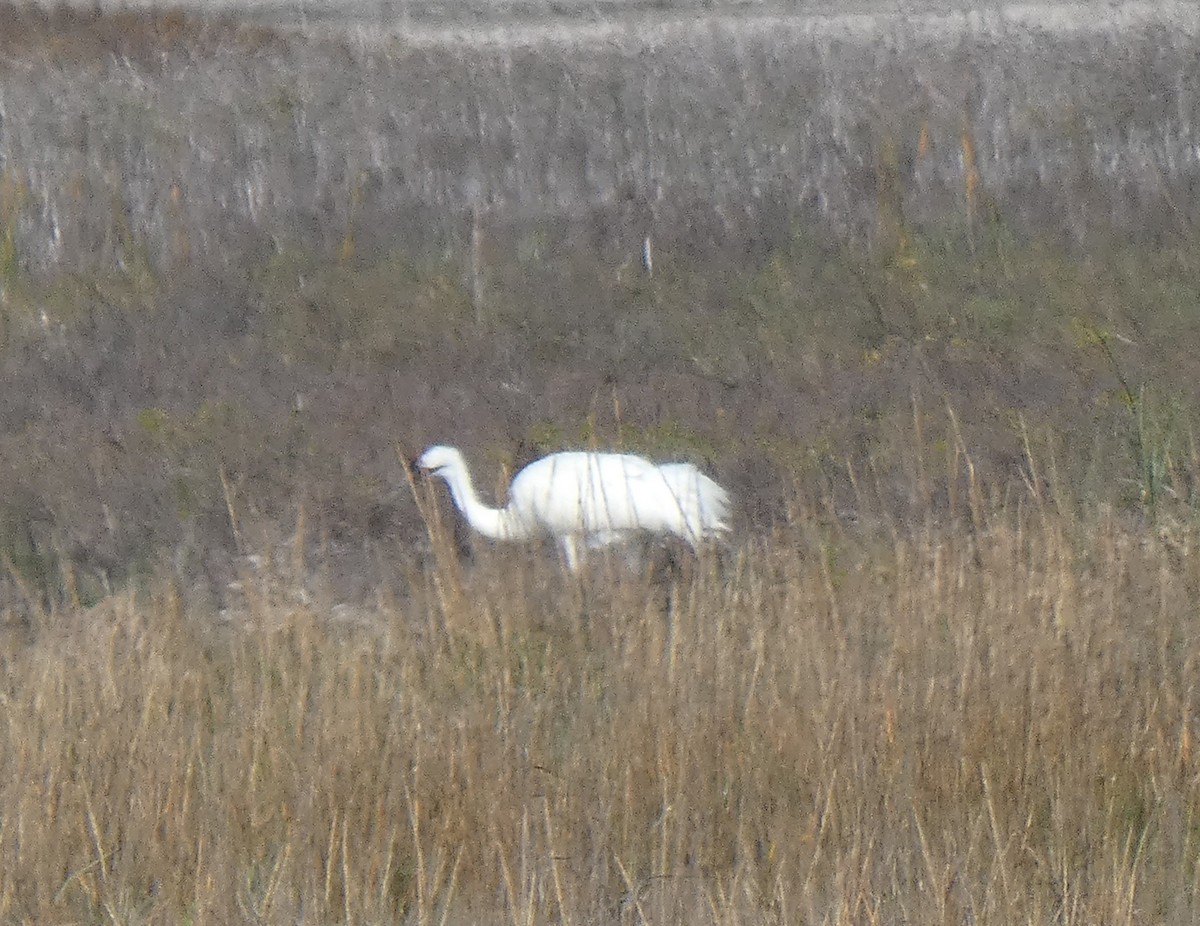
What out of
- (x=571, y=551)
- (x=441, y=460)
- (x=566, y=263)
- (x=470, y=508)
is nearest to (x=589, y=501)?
(x=571, y=551)

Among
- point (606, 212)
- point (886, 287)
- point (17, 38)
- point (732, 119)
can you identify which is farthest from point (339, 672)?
point (17, 38)

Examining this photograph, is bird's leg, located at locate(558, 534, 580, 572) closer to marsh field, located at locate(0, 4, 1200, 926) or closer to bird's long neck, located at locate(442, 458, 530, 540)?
marsh field, located at locate(0, 4, 1200, 926)

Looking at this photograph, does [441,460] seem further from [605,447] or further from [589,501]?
[605,447]

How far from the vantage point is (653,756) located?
454 centimetres

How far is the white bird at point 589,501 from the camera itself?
639 cm

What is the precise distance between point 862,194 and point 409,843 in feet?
29.8

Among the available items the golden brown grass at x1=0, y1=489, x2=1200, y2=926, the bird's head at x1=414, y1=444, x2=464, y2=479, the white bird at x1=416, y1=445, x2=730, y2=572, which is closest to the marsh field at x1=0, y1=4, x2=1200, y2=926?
the golden brown grass at x1=0, y1=489, x2=1200, y2=926

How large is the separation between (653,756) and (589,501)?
5.64 feet

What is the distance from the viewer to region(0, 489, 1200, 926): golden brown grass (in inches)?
163

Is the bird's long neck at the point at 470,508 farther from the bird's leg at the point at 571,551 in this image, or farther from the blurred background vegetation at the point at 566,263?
the bird's leg at the point at 571,551

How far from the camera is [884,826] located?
4355 millimetres

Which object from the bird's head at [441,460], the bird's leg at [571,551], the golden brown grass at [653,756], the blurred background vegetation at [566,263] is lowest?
the golden brown grass at [653,756]

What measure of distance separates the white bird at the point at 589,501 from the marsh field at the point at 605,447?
0.78ft

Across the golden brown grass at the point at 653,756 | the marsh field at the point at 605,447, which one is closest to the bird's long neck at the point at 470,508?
the marsh field at the point at 605,447
